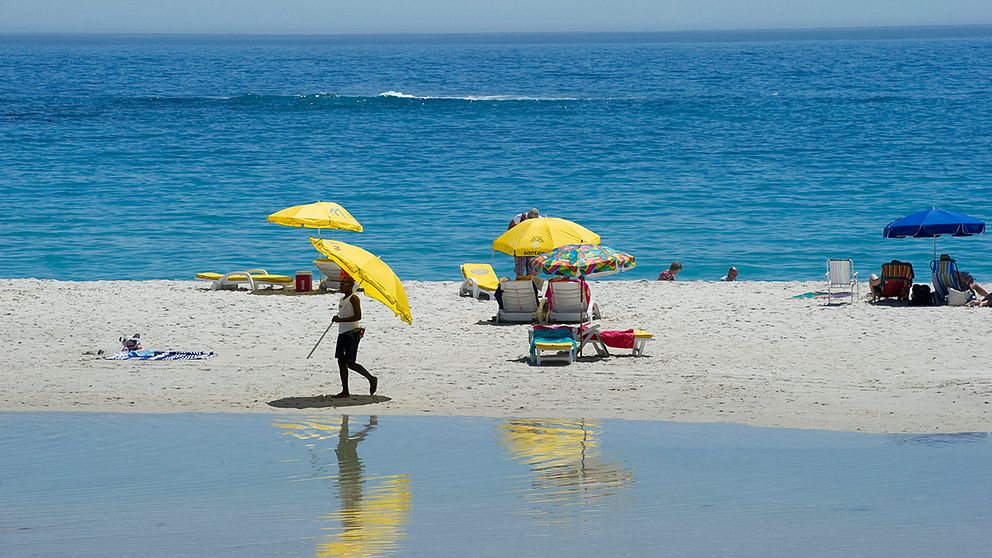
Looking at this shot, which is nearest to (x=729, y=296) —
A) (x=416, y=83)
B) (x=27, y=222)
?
(x=27, y=222)

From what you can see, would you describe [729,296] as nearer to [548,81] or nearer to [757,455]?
[757,455]

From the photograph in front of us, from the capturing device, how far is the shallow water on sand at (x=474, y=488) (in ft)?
28.9

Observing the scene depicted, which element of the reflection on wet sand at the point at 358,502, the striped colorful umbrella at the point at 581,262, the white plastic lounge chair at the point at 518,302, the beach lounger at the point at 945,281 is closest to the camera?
the reflection on wet sand at the point at 358,502

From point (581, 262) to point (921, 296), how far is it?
5.84 metres

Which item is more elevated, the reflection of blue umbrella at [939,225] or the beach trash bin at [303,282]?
the reflection of blue umbrella at [939,225]

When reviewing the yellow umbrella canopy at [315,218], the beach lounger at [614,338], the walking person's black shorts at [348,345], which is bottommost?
the beach lounger at [614,338]

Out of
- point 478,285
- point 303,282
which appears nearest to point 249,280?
point 303,282

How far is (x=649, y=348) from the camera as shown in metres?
15.2

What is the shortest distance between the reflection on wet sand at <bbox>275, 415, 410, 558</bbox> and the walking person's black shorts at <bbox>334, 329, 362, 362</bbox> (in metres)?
0.92

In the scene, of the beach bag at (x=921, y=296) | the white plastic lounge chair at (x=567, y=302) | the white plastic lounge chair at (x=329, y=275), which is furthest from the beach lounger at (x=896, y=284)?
the white plastic lounge chair at (x=329, y=275)

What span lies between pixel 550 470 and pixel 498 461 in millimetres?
512

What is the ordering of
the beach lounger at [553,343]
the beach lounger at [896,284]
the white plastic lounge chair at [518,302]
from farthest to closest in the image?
the beach lounger at [896,284]
the white plastic lounge chair at [518,302]
the beach lounger at [553,343]

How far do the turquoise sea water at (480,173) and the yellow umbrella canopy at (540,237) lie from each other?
7.15m

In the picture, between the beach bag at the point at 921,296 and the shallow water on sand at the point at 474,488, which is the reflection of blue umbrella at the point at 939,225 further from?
the shallow water on sand at the point at 474,488
